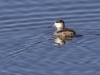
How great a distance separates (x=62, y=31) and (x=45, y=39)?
4.08 ft

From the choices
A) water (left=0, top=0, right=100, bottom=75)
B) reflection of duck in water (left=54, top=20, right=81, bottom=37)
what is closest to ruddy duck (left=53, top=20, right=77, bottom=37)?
reflection of duck in water (left=54, top=20, right=81, bottom=37)

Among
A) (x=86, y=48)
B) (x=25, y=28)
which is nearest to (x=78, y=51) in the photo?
(x=86, y=48)

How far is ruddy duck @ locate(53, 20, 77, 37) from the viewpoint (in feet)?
70.3

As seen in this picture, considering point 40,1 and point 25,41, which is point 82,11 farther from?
point 25,41

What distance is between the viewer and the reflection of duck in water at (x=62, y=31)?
70.3 ft

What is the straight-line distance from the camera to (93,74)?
677 inches

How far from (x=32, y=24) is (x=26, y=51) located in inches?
120

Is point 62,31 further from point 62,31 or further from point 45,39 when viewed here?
point 45,39

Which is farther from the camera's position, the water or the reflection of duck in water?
the reflection of duck in water

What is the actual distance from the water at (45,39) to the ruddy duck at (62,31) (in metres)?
0.33

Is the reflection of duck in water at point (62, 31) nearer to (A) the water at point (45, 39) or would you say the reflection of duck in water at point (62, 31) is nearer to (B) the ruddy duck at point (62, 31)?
(B) the ruddy duck at point (62, 31)

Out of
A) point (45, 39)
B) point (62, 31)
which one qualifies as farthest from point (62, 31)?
point (45, 39)

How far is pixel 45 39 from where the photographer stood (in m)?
21.0

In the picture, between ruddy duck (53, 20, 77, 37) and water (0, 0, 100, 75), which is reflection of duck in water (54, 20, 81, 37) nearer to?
ruddy duck (53, 20, 77, 37)
